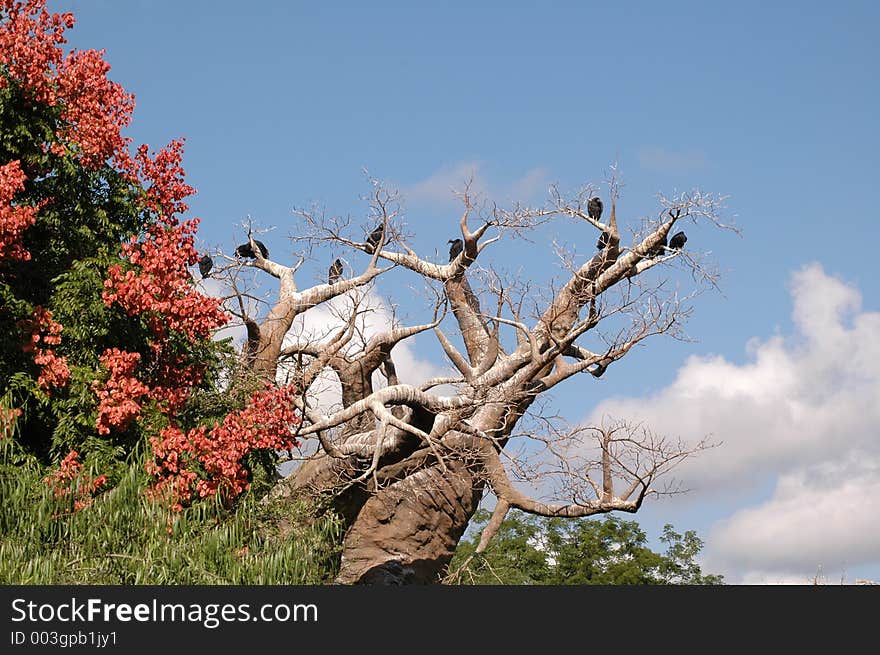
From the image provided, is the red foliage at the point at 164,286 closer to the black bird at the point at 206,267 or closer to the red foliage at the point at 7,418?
the red foliage at the point at 7,418

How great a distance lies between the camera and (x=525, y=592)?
9.35m

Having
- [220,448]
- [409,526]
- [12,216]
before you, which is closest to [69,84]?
[12,216]

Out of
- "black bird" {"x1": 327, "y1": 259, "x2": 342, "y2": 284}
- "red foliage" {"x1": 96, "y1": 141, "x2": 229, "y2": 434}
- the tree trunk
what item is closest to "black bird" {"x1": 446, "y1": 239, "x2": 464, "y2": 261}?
"black bird" {"x1": 327, "y1": 259, "x2": 342, "y2": 284}

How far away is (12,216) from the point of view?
10.4 meters

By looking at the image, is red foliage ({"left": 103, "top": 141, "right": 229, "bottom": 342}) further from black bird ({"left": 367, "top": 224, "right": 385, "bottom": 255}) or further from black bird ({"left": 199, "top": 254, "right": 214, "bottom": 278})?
black bird ({"left": 367, "top": 224, "right": 385, "bottom": 255})

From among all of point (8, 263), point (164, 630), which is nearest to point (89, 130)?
point (8, 263)

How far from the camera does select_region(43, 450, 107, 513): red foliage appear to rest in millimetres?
10070

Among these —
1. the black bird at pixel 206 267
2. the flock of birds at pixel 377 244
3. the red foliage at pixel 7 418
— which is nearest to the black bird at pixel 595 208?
the flock of birds at pixel 377 244

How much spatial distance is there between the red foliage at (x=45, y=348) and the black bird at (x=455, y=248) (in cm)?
670

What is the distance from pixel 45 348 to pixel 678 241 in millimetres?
8773

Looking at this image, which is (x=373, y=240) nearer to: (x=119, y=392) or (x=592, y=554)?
(x=119, y=392)

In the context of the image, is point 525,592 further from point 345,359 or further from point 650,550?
point 650,550

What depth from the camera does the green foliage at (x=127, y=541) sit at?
9.37 m

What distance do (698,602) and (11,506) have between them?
21.0 ft
